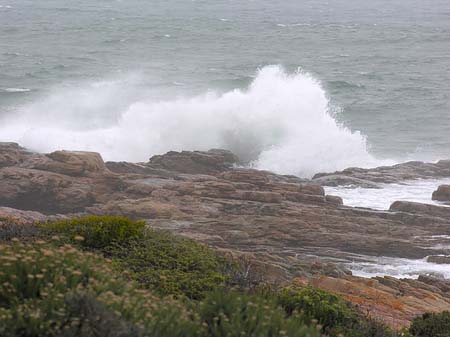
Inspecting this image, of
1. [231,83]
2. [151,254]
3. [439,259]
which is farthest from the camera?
[231,83]

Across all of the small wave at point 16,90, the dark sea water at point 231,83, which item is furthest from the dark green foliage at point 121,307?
the small wave at point 16,90

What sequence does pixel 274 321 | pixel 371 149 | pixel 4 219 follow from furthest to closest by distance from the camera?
pixel 371 149 → pixel 4 219 → pixel 274 321

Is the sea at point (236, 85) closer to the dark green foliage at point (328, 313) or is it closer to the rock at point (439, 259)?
the rock at point (439, 259)

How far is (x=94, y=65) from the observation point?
59031 millimetres

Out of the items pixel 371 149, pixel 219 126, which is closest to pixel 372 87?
pixel 371 149

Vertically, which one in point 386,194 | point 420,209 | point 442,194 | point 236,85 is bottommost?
point 420,209

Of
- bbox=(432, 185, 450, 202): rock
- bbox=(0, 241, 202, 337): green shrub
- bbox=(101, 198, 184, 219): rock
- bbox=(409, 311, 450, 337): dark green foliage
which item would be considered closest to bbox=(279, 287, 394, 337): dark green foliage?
bbox=(409, 311, 450, 337): dark green foliage

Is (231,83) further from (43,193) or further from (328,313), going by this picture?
(328,313)

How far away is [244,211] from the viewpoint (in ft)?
71.3

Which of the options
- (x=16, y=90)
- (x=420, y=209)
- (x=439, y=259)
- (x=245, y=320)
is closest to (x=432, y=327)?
(x=245, y=320)

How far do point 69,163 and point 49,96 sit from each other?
25.4 m

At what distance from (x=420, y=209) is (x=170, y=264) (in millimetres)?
13455

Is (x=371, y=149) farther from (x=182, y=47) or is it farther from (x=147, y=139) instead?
(x=182, y=47)

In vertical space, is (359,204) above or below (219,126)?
below
